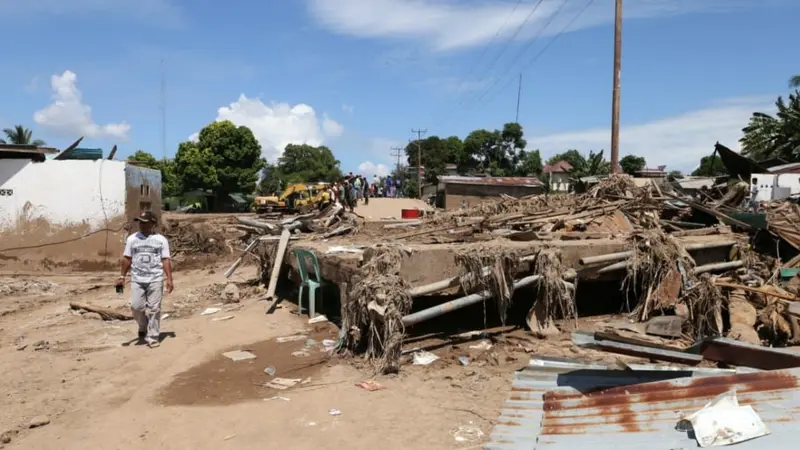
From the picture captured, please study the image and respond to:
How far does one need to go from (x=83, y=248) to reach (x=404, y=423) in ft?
42.0

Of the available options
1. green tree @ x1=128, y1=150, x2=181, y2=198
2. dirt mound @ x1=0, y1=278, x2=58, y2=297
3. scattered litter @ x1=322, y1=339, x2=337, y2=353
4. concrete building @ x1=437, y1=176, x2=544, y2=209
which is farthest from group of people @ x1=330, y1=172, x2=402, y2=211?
green tree @ x1=128, y1=150, x2=181, y2=198

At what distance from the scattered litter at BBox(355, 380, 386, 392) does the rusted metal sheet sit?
6.33 ft

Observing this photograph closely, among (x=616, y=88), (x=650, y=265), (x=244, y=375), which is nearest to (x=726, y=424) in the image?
(x=244, y=375)

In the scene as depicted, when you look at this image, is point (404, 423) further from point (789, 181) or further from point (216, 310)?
point (789, 181)

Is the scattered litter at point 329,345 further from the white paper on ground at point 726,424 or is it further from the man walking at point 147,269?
the white paper on ground at point 726,424

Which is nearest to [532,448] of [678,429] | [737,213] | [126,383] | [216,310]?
[678,429]

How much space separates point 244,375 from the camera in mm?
5801

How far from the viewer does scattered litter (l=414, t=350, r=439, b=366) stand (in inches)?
230

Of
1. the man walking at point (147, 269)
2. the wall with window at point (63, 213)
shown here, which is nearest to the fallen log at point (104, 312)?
the man walking at point (147, 269)

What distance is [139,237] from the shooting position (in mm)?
6805

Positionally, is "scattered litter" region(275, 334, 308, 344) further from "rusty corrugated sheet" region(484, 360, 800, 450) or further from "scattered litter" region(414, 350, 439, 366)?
"rusty corrugated sheet" region(484, 360, 800, 450)

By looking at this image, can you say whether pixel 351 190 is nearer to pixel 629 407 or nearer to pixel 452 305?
pixel 452 305

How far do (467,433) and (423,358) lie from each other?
5.45 ft

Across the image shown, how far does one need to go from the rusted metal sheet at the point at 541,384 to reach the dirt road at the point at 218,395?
0.88 m
